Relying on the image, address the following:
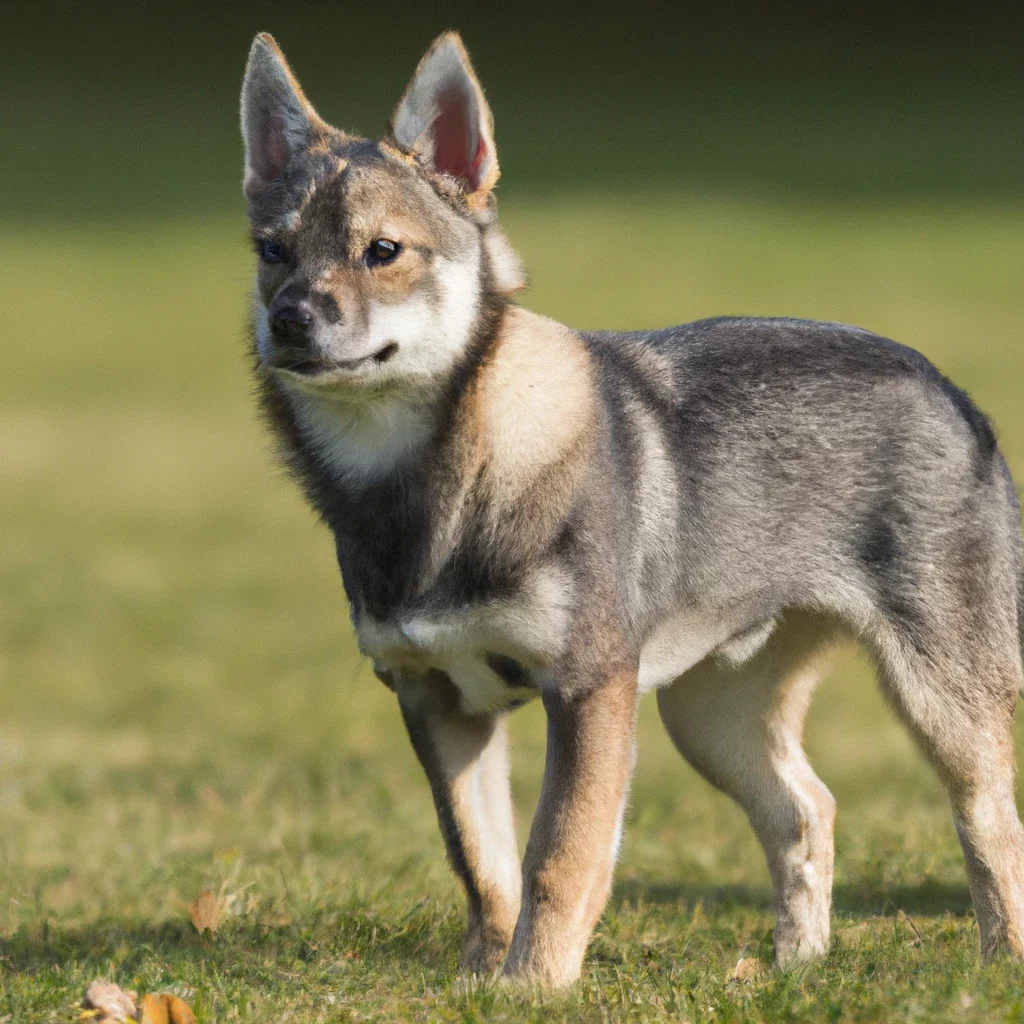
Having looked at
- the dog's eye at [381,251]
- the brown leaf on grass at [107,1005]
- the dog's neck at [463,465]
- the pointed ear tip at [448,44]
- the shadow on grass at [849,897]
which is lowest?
the shadow on grass at [849,897]

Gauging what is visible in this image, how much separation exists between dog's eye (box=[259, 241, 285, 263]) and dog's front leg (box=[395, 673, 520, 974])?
1337 mm

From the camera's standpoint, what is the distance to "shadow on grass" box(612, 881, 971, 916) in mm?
6051

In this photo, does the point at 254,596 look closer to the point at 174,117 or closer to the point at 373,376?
the point at 373,376

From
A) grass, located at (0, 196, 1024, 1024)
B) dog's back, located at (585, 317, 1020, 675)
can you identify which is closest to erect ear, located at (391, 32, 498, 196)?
dog's back, located at (585, 317, 1020, 675)

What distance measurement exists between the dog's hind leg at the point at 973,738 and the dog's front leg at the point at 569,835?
1.10 m

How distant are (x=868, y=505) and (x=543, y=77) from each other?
1383 inches

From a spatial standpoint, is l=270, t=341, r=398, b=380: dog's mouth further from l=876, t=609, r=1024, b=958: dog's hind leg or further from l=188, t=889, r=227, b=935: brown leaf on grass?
l=188, t=889, r=227, b=935: brown leaf on grass

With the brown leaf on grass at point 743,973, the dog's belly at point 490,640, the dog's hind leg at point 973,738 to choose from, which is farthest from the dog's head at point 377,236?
the brown leaf on grass at point 743,973

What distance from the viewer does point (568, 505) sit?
15.6 ft

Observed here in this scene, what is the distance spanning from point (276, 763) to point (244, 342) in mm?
4292

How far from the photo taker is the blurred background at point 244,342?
23.2ft

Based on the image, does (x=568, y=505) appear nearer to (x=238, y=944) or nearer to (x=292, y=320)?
(x=292, y=320)

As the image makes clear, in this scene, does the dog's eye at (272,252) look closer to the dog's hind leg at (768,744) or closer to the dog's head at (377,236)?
the dog's head at (377,236)

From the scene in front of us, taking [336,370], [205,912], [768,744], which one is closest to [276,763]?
[205,912]
